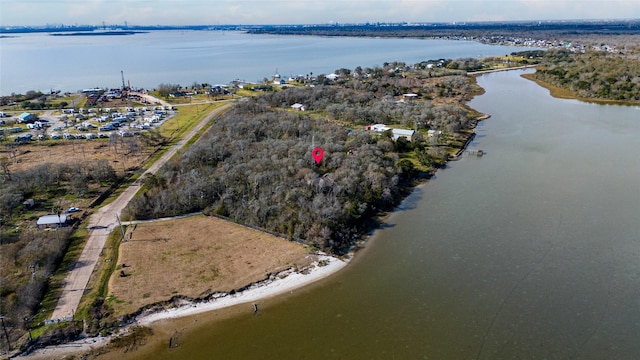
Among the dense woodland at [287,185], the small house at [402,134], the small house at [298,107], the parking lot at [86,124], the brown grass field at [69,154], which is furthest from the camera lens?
the small house at [298,107]

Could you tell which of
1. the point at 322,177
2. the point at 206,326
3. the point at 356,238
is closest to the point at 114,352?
the point at 206,326

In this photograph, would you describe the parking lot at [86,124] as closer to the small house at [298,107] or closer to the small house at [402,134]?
the small house at [298,107]

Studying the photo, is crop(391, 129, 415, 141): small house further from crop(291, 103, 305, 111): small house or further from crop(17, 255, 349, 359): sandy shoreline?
crop(17, 255, 349, 359): sandy shoreline

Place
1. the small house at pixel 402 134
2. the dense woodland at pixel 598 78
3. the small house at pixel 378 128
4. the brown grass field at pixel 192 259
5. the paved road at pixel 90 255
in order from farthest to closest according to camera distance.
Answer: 1. the dense woodland at pixel 598 78
2. the small house at pixel 378 128
3. the small house at pixel 402 134
4. the brown grass field at pixel 192 259
5. the paved road at pixel 90 255

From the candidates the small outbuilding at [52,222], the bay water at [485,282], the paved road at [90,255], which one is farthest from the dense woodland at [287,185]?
the small outbuilding at [52,222]

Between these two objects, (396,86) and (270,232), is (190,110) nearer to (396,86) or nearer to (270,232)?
(396,86)

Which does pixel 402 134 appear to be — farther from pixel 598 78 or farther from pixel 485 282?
pixel 598 78
